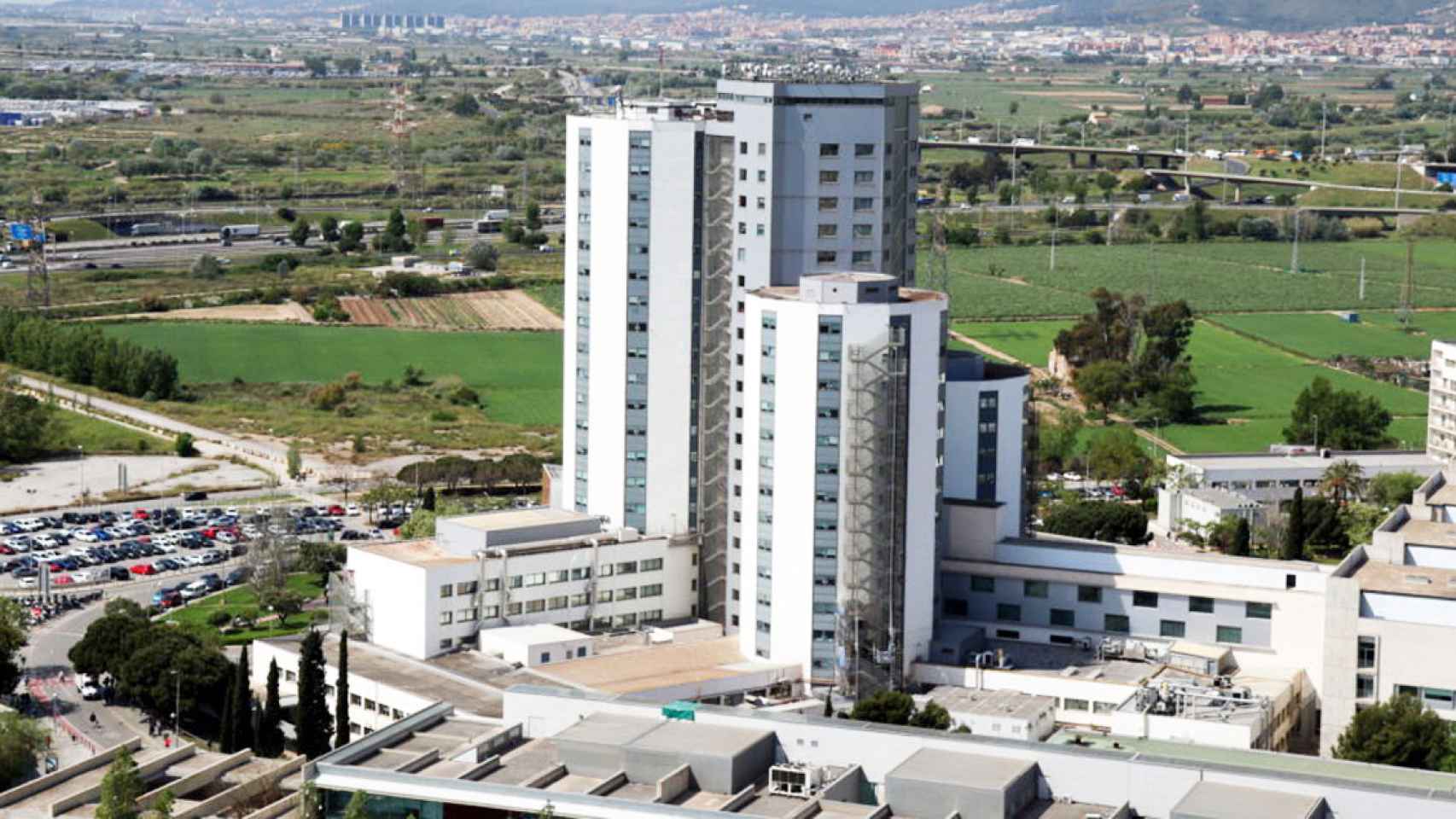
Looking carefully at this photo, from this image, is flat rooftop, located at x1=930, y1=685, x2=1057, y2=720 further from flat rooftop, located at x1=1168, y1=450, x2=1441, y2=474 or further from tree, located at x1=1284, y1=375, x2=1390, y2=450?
tree, located at x1=1284, y1=375, x2=1390, y2=450

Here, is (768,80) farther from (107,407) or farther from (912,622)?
(107,407)

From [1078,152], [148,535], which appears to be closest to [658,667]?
[148,535]

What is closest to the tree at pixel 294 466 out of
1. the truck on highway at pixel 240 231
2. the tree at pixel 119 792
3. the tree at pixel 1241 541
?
the tree at pixel 1241 541

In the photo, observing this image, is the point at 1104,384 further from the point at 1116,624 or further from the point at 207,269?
the point at 207,269

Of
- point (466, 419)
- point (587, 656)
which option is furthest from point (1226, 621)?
point (466, 419)

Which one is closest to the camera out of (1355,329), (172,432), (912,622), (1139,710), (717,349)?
(1139,710)

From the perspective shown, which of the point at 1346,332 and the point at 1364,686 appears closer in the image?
the point at 1364,686

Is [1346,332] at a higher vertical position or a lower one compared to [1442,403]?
lower

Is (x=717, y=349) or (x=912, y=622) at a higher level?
(x=717, y=349)
